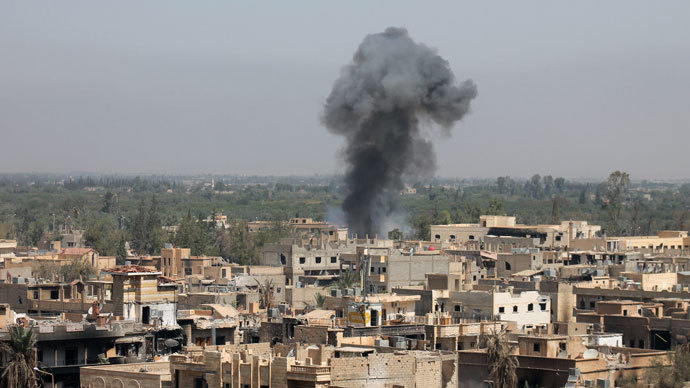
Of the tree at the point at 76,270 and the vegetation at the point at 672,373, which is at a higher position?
the vegetation at the point at 672,373

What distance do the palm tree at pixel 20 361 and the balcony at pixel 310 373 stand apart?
16.6ft

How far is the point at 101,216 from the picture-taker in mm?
133875

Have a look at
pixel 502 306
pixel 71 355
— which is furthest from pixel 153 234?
pixel 71 355

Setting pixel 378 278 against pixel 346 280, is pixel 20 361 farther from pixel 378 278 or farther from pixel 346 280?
pixel 378 278

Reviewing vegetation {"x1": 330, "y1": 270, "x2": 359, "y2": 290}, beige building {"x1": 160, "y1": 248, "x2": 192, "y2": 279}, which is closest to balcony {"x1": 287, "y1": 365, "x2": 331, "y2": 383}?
vegetation {"x1": 330, "y1": 270, "x2": 359, "y2": 290}

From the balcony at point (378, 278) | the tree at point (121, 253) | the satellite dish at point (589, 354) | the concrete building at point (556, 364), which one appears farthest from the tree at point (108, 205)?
the satellite dish at point (589, 354)

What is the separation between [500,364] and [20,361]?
8.32 m

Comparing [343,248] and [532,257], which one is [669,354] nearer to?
[532,257]

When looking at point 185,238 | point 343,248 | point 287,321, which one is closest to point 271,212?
point 185,238

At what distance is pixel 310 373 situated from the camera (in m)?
25.8

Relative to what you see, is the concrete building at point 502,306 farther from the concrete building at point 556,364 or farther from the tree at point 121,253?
the tree at point 121,253

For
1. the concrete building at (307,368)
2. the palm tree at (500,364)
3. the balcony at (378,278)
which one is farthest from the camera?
the balcony at (378,278)

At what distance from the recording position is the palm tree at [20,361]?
28172mm

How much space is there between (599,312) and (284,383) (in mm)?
16927
